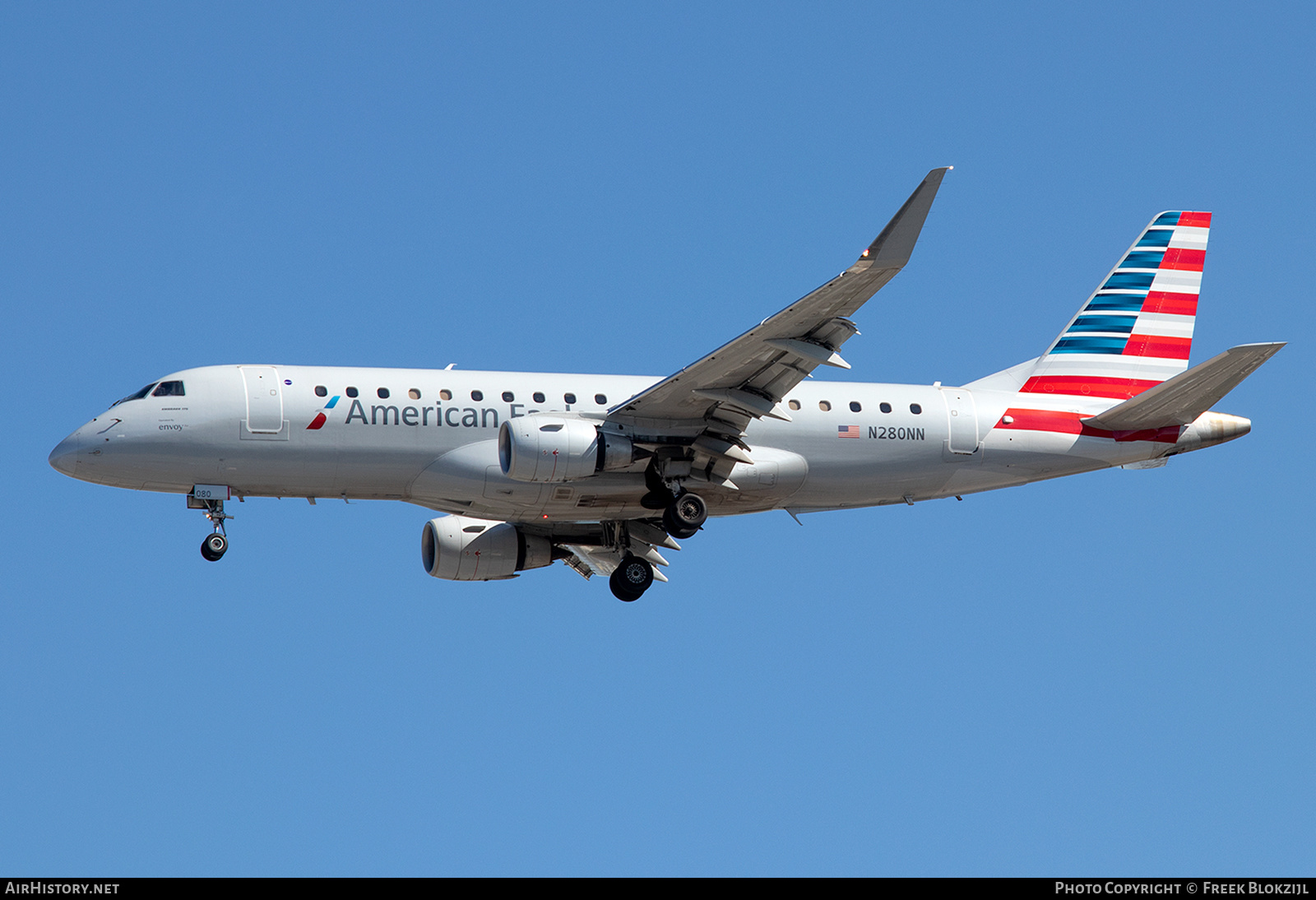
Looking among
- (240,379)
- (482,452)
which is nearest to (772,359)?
(482,452)

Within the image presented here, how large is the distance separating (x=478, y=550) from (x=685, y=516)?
6.48 m

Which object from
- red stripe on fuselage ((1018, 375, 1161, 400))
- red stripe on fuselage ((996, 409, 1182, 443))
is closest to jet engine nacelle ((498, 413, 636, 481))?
red stripe on fuselage ((996, 409, 1182, 443))

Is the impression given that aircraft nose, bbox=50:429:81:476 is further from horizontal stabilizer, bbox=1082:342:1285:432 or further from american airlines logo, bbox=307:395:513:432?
horizontal stabilizer, bbox=1082:342:1285:432

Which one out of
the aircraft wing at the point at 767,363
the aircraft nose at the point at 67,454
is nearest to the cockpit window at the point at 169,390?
the aircraft nose at the point at 67,454

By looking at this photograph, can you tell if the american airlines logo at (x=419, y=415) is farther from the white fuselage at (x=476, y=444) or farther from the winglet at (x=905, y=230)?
the winglet at (x=905, y=230)

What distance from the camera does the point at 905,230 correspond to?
28328 mm

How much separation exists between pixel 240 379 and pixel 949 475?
51.3 ft

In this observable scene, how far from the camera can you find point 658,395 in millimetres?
33406

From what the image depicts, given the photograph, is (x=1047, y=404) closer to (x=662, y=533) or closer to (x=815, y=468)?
(x=815, y=468)

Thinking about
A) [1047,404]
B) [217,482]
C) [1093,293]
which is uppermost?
[1093,293]

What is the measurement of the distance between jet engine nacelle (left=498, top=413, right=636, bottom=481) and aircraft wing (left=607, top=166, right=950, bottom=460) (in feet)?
2.43
